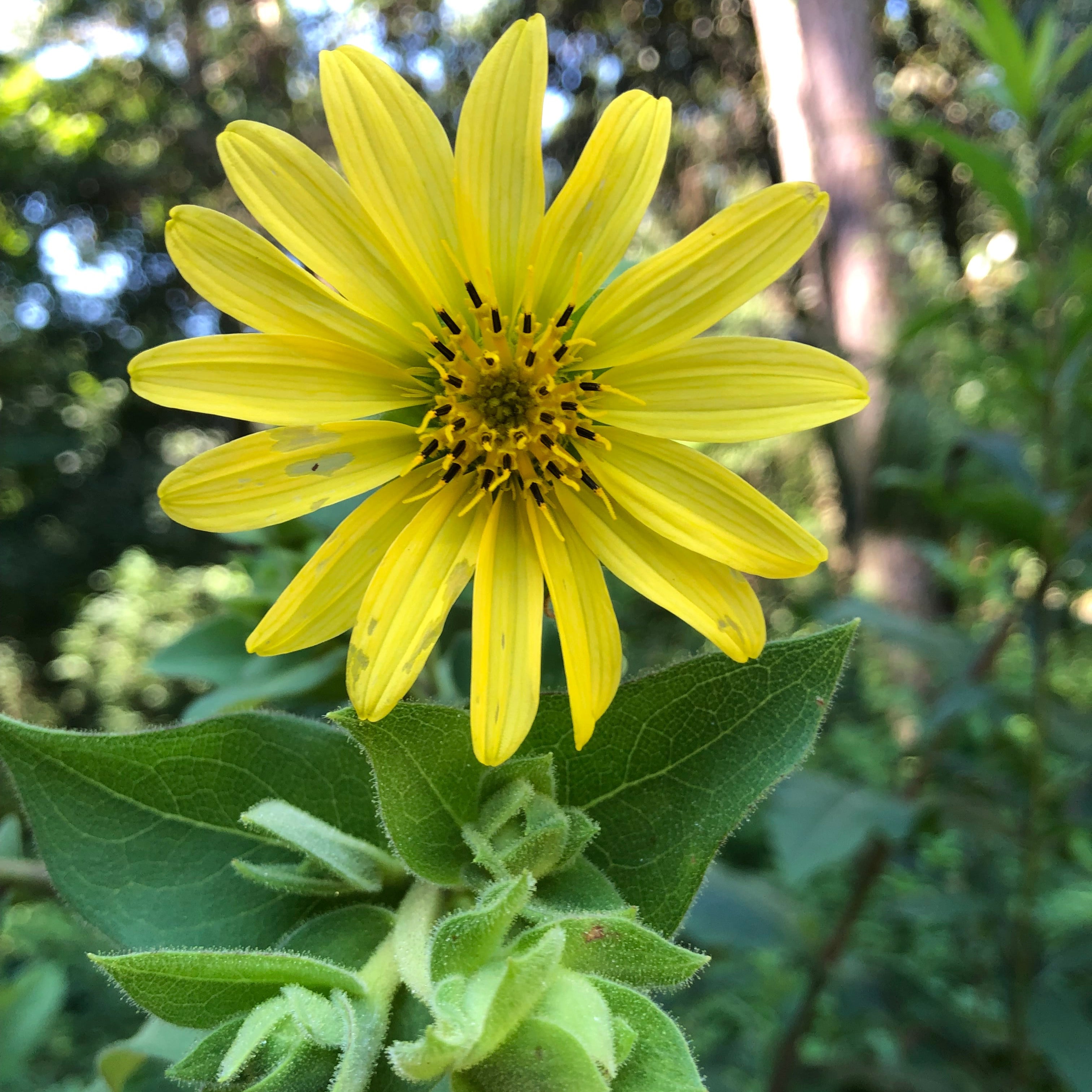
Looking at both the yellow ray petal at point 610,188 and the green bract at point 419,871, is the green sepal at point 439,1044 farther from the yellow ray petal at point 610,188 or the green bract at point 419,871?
the yellow ray petal at point 610,188

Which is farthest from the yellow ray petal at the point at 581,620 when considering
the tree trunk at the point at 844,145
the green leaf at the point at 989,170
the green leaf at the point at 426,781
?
the tree trunk at the point at 844,145

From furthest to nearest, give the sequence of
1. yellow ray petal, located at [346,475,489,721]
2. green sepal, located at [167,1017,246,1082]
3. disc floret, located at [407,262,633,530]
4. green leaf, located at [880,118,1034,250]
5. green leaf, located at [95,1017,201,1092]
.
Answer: green leaf, located at [880,118,1034,250] → green leaf, located at [95,1017,201,1092] → disc floret, located at [407,262,633,530] → yellow ray petal, located at [346,475,489,721] → green sepal, located at [167,1017,246,1082]

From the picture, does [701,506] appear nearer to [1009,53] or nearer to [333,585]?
[333,585]

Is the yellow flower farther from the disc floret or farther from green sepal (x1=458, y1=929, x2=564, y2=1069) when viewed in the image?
green sepal (x1=458, y1=929, x2=564, y2=1069)

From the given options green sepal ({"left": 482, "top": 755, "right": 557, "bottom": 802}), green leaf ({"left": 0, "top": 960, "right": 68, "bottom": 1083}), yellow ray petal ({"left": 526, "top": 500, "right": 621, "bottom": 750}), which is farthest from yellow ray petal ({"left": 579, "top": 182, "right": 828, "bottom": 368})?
green leaf ({"left": 0, "top": 960, "right": 68, "bottom": 1083})

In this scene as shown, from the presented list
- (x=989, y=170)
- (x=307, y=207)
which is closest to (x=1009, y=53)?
(x=989, y=170)

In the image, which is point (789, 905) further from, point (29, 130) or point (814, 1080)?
point (29, 130)
